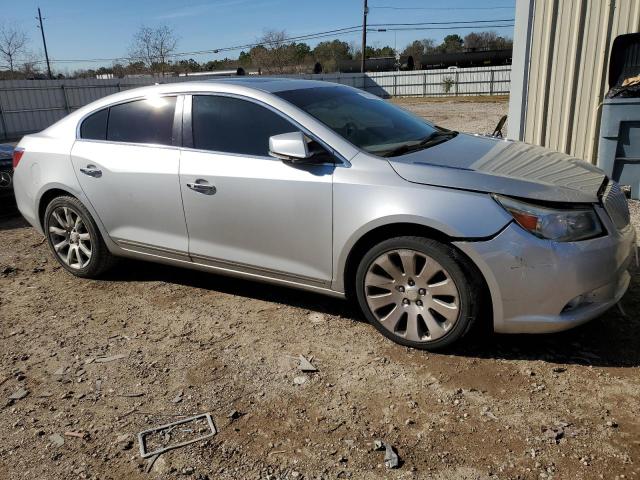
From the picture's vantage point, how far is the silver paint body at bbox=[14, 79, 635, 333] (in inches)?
114

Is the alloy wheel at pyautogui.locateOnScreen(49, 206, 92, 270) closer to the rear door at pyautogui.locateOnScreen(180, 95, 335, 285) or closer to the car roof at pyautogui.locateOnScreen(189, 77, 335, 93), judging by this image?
the rear door at pyautogui.locateOnScreen(180, 95, 335, 285)

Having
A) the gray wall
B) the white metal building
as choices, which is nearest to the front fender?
the white metal building

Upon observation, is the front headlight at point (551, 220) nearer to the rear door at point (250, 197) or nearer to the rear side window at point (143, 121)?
the rear door at point (250, 197)

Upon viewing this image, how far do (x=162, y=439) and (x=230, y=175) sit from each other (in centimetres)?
172

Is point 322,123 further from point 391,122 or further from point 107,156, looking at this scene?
point 107,156

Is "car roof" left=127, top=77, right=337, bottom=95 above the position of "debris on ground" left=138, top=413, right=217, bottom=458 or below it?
above

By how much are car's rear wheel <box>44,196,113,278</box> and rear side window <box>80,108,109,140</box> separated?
55cm

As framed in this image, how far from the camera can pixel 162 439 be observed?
2637 mm

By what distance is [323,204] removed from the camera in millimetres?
3328

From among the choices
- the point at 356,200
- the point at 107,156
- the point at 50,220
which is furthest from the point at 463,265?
the point at 50,220

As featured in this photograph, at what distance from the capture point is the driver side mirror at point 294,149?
3.28 m

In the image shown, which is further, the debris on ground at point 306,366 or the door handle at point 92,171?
the door handle at point 92,171

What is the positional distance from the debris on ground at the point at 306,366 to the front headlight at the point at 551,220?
1405mm

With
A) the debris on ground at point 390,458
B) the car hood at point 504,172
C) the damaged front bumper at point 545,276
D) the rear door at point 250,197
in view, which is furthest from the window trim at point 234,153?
the debris on ground at point 390,458
